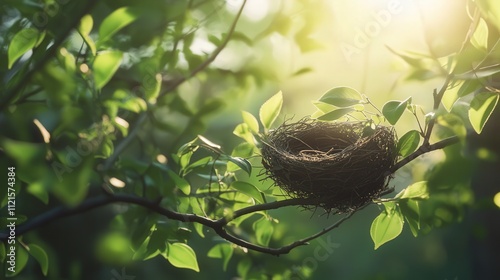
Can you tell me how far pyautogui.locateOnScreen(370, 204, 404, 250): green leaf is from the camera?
1.08 meters

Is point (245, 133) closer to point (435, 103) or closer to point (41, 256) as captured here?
point (435, 103)

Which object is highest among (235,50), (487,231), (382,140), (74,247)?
(382,140)

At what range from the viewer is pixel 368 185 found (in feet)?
3.50

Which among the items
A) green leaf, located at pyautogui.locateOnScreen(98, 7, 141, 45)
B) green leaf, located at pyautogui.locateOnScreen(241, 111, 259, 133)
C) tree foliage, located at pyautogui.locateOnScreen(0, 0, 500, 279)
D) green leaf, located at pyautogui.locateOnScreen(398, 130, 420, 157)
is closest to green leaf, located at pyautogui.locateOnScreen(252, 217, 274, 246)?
tree foliage, located at pyautogui.locateOnScreen(0, 0, 500, 279)

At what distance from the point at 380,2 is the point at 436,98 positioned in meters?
0.62

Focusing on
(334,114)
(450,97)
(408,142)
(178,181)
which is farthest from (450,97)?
(178,181)

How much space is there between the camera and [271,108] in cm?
109

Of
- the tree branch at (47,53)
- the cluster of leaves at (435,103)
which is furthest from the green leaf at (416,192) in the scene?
the tree branch at (47,53)

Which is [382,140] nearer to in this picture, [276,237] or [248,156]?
[248,156]

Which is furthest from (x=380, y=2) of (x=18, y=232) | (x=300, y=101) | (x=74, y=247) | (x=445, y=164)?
(x=74, y=247)

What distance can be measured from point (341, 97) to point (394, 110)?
0.10 m

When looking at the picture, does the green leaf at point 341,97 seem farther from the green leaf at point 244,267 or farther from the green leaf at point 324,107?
the green leaf at point 244,267

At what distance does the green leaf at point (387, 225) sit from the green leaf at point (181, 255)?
35cm

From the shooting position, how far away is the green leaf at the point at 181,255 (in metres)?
1.09
